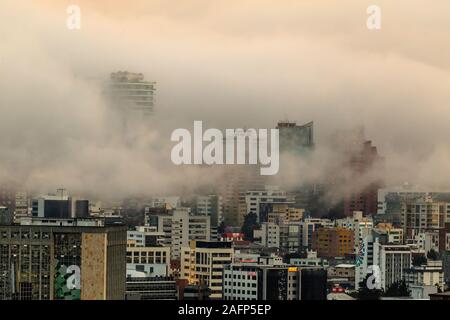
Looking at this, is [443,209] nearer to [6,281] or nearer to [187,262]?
[187,262]

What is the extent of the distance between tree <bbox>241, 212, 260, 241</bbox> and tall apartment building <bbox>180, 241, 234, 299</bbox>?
0.27 m

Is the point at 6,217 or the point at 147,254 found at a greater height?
the point at 6,217

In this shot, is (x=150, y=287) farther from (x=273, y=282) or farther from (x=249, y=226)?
(x=249, y=226)

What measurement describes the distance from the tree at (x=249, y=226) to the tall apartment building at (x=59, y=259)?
201cm

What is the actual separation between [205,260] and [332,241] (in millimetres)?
1289

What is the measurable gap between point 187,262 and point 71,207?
1.67m

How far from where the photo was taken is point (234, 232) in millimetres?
18594

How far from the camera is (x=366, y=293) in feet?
56.2

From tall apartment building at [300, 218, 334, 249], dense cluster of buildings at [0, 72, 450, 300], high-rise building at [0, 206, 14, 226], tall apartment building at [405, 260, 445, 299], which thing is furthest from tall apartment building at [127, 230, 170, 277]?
tall apartment building at [405, 260, 445, 299]

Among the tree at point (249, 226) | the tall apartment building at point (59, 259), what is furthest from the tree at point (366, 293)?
the tall apartment building at point (59, 259)

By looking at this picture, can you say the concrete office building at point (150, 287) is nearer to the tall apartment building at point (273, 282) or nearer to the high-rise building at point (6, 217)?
the tall apartment building at point (273, 282)

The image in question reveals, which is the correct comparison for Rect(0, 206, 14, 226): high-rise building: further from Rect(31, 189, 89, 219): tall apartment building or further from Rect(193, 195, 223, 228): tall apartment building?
Rect(193, 195, 223, 228): tall apartment building

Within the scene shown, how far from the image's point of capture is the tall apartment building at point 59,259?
16297 millimetres

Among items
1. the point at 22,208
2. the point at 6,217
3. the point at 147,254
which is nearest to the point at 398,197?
the point at 147,254
